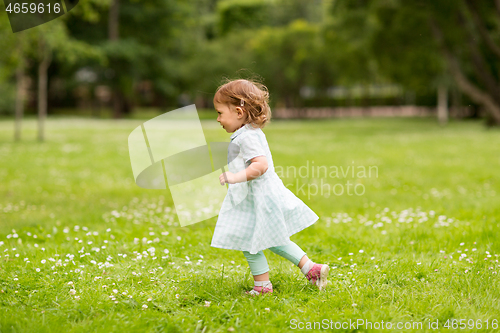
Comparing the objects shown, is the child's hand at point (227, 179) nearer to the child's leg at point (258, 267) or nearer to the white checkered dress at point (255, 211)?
the white checkered dress at point (255, 211)

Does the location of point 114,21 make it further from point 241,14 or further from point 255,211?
point 255,211

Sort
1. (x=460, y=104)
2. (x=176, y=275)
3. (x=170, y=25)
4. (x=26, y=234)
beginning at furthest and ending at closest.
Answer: (x=170, y=25), (x=460, y=104), (x=26, y=234), (x=176, y=275)

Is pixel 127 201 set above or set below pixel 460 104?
above

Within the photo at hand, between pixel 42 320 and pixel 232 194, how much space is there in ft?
4.98

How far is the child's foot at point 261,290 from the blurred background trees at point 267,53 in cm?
895

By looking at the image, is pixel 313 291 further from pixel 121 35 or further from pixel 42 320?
pixel 121 35

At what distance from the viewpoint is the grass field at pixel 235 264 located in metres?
3.21

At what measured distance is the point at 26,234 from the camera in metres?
5.36

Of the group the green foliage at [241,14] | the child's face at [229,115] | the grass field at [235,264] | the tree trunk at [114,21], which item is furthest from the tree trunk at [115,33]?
the child's face at [229,115]

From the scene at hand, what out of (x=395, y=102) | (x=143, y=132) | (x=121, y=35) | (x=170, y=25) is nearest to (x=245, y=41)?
(x=170, y=25)

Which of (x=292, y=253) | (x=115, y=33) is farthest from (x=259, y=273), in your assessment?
(x=115, y=33)

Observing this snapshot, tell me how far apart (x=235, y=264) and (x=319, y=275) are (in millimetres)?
1038

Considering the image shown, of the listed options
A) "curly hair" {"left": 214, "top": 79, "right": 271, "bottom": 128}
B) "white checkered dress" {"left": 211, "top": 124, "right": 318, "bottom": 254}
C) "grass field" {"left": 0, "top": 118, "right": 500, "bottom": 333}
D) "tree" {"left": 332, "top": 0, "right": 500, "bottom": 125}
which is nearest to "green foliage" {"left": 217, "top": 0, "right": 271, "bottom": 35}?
"tree" {"left": 332, "top": 0, "right": 500, "bottom": 125}

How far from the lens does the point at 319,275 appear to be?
3.72m
